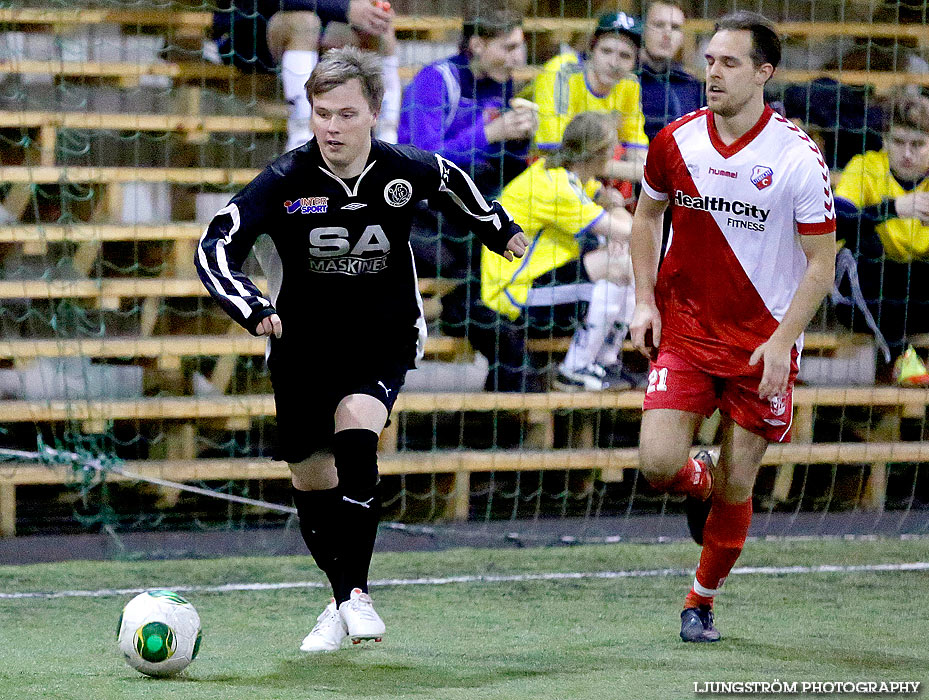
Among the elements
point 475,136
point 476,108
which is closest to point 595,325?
point 475,136

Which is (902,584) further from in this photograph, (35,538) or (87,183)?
(87,183)

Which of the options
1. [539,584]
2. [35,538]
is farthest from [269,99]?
[539,584]

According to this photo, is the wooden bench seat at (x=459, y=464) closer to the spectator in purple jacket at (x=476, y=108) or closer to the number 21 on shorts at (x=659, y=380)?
the spectator in purple jacket at (x=476, y=108)

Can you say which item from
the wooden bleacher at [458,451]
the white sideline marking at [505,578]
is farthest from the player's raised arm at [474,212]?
the wooden bleacher at [458,451]

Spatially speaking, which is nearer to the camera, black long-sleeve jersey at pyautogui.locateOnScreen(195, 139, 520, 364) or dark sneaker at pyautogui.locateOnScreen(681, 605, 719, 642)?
black long-sleeve jersey at pyautogui.locateOnScreen(195, 139, 520, 364)

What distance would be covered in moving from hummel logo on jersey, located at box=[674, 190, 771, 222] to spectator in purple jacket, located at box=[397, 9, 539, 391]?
245cm

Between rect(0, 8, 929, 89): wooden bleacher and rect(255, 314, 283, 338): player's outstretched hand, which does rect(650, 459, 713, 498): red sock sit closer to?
rect(255, 314, 283, 338): player's outstretched hand

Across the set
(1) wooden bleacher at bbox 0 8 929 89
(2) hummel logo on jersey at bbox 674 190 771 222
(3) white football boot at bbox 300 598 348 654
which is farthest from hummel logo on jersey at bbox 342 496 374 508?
(1) wooden bleacher at bbox 0 8 929 89

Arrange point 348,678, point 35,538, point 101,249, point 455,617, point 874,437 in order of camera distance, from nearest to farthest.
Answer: point 348,678 → point 455,617 → point 35,538 → point 101,249 → point 874,437

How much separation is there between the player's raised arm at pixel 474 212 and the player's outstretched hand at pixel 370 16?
7.85ft

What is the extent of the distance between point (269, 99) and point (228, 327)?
1.26 metres

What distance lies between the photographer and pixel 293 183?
396 cm

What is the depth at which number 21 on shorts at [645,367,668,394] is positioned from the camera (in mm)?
4148

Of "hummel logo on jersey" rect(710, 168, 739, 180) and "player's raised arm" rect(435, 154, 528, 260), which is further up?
"hummel logo on jersey" rect(710, 168, 739, 180)
